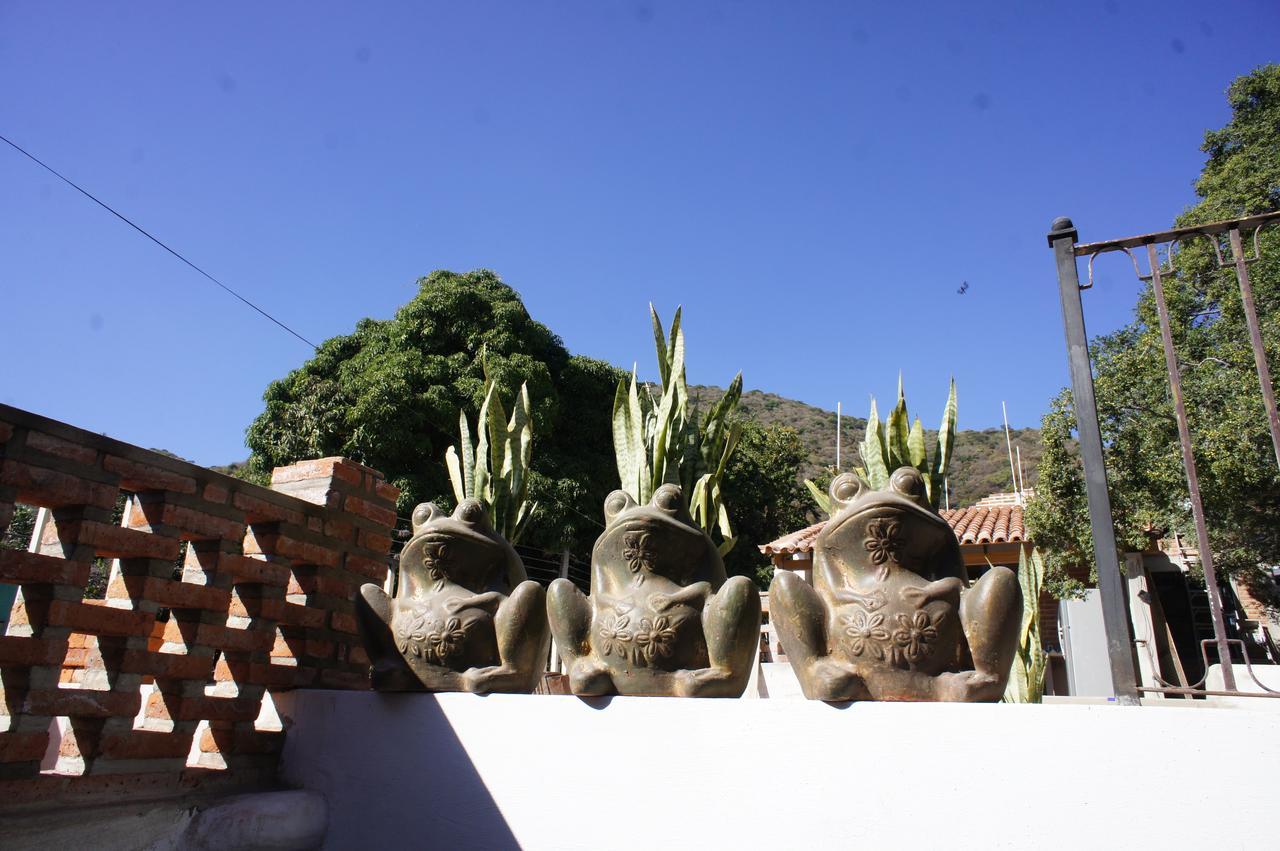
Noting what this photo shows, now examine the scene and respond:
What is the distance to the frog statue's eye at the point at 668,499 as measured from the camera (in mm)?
2469

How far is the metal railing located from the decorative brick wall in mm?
2659

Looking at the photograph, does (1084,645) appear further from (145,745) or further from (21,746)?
(21,746)

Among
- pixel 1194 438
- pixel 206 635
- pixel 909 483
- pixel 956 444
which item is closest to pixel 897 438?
pixel 909 483

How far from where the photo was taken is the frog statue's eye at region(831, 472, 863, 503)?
226 centimetres

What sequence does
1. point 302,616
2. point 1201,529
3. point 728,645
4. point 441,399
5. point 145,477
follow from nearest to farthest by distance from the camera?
point 1201,529, point 728,645, point 145,477, point 302,616, point 441,399

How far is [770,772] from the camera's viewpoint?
2023 millimetres

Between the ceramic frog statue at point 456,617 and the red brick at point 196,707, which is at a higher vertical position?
the ceramic frog statue at point 456,617

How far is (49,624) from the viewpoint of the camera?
200 centimetres

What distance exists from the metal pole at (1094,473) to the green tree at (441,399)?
7.99 m

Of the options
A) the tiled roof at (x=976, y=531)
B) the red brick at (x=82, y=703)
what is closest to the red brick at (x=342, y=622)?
the red brick at (x=82, y=703)

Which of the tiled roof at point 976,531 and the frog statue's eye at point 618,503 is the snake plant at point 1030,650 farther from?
the tiled roof at point 976,531

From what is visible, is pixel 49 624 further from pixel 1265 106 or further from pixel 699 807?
pixel 1265 106

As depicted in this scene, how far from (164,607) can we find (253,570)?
319 millimetres

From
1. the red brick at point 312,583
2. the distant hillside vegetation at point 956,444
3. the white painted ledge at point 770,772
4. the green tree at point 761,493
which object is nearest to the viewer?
the white painted ledge at point 770,772
